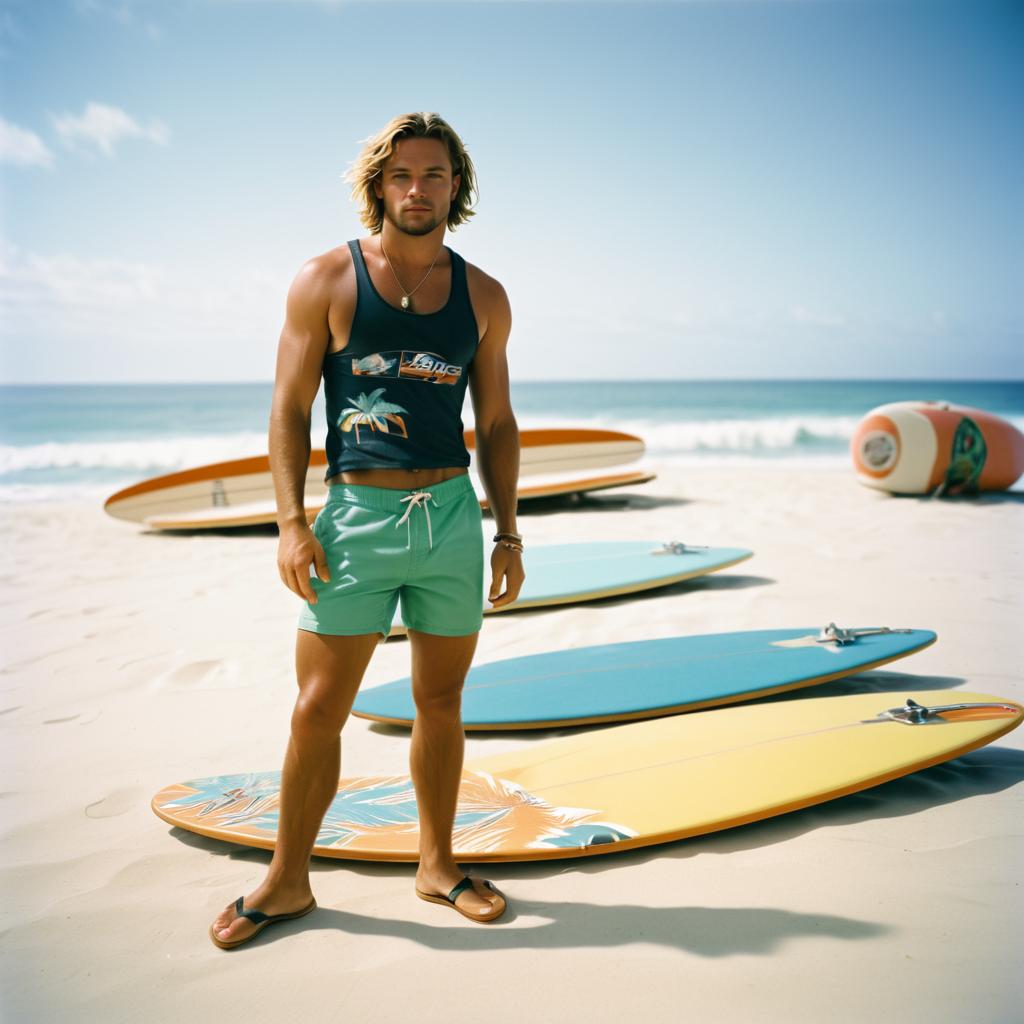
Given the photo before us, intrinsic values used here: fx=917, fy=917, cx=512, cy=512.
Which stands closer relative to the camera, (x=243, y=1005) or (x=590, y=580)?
(x=243, y=1005)

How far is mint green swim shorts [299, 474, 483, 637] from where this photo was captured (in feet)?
6.21

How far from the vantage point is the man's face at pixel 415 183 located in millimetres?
1909

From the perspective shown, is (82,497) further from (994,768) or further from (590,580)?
(994,768)

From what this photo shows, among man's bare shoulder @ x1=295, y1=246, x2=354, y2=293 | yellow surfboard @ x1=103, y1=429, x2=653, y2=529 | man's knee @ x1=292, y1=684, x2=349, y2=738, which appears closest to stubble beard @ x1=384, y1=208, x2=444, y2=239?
man's bare shoulder @ x1=295, y1=246, x2=354, y2=293

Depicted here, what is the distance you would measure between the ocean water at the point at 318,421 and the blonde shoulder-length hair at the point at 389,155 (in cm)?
1116

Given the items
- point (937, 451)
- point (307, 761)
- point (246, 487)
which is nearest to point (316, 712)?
point (307, 761)

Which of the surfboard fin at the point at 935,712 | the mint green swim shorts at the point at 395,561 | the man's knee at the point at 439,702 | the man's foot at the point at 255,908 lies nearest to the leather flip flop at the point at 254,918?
the man's foot at the point at 255,908

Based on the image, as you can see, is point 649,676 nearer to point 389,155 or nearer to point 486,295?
point 486,295

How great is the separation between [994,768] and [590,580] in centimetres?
253

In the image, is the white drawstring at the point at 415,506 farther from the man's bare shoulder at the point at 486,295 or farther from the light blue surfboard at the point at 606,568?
the light blue surfboard at the point at 606,568

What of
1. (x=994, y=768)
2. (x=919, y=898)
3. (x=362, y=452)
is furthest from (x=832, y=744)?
(x=362, y=452)

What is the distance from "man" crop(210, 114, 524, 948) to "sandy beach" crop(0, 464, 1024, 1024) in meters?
0.16

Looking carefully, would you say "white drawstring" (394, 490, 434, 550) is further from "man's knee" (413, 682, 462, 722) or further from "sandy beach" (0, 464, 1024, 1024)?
"sandy beach" (0, 464, 1024, 1024)

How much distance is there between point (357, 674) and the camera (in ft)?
6.38
